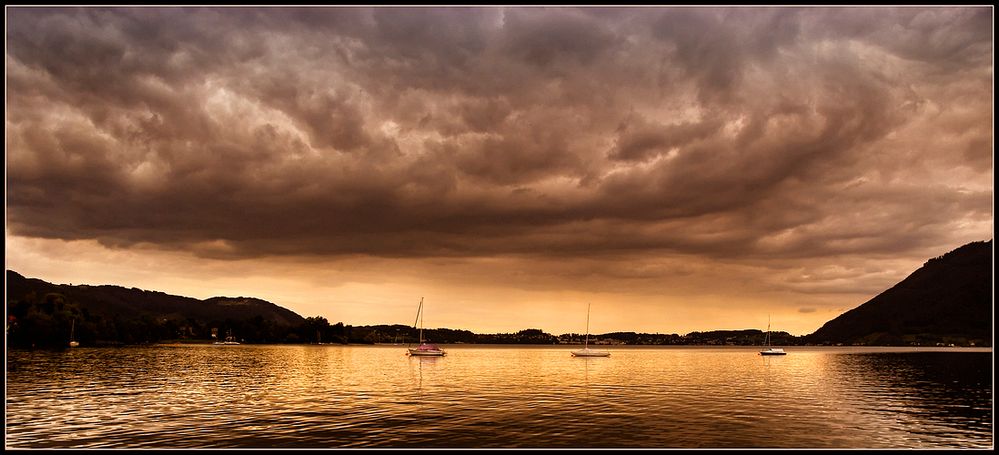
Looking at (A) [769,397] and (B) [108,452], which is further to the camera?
(A) [769,397]

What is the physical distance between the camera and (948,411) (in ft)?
206

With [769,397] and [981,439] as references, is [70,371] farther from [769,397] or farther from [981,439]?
[981,439]

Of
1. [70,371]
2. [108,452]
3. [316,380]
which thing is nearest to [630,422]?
[108,452]

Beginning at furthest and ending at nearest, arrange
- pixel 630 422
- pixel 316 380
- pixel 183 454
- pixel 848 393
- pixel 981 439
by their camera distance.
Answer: pixel 316 380
pixel 848 393
pixel 630 422
pixel 981 439
pixel 183 454

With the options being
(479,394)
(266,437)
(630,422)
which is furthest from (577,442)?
(479,394)

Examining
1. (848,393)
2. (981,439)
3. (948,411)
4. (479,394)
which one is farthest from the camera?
(848,393)

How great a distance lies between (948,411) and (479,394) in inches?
2018

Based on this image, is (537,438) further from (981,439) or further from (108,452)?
(981,439)

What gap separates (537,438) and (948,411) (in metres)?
47.7

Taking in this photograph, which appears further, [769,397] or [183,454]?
[769,397]

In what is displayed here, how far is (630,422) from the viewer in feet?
173

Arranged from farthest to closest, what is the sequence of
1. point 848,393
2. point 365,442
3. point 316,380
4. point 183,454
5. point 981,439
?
1. point 316,380
2. point 848,393
3. point 981,439
4. point 365,442
5. point 183,454

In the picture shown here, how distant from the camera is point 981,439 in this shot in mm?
46656

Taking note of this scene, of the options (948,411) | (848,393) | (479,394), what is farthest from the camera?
(848,393)
